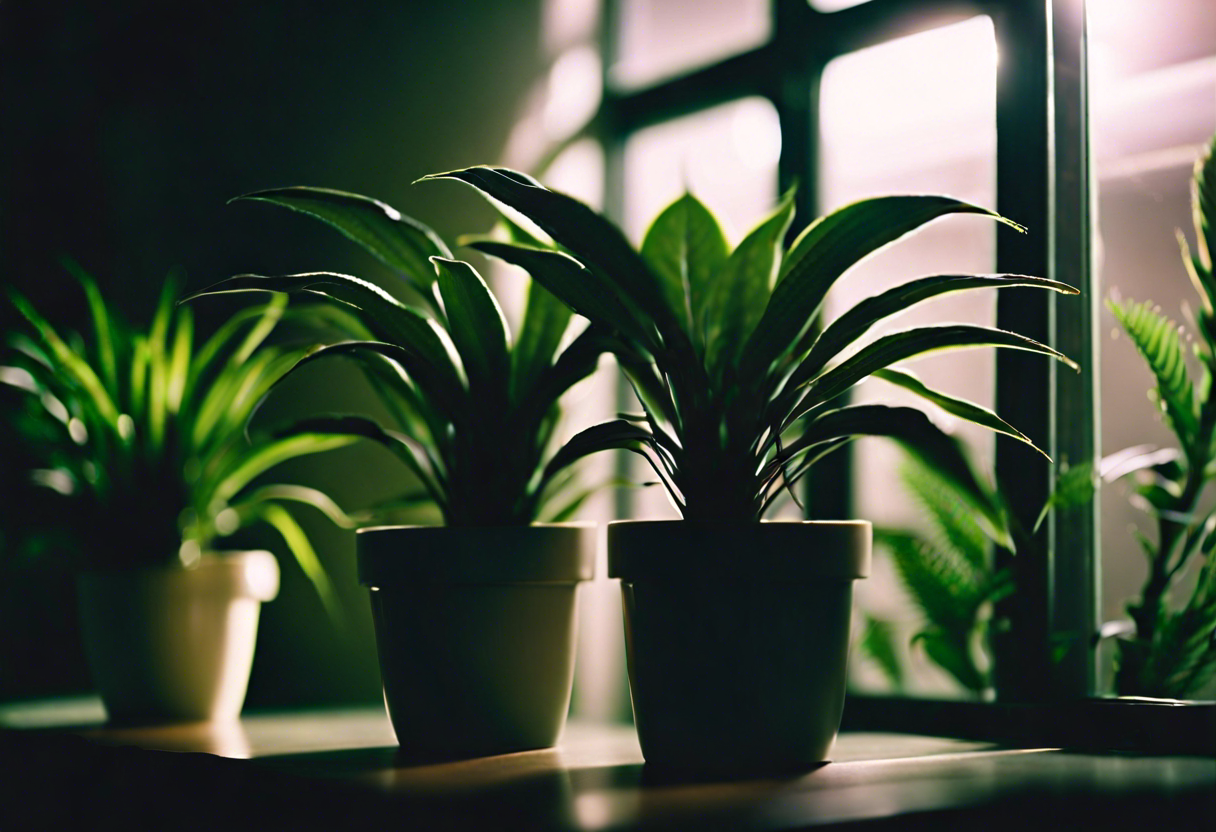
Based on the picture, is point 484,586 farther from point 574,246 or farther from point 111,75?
point 111,75

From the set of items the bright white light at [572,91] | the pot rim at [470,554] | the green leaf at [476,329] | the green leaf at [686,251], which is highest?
the bright white light at [572,91]

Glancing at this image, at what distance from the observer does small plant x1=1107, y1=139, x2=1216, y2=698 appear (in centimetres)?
109

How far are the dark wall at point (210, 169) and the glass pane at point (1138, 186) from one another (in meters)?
0.95

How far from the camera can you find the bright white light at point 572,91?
1918 millimetres

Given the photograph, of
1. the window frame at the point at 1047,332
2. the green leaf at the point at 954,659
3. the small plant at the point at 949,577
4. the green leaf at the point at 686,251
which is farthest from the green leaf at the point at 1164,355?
the green leaf at the point at 686,251

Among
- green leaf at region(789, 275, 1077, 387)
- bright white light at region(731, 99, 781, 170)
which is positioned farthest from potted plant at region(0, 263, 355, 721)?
bright white light at region(731, 99, 781, 170)

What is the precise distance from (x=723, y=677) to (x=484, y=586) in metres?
0.24

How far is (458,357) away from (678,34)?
1.12m

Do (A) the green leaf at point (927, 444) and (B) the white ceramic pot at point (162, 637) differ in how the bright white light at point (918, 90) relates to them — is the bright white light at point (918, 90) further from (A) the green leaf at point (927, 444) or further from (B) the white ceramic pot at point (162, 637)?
(B) the white ceramic pot at point (162, 637)

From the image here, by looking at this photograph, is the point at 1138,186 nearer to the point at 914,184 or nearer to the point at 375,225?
the point at 914,184

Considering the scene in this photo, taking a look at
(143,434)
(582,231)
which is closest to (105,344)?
(143,434)

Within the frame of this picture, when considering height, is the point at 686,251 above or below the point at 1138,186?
below

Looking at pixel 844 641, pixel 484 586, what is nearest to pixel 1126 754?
pixel 844 641

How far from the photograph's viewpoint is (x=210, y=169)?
160 cm
